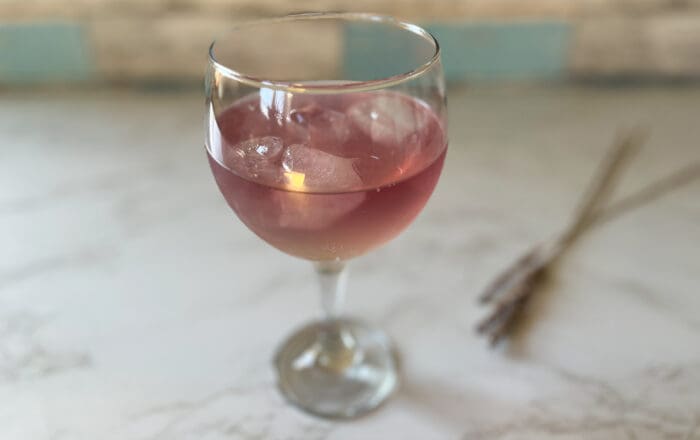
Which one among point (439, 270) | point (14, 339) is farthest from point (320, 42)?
point (14, 339)

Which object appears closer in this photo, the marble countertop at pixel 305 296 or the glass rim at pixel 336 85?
the glass rim at pixel 336 85

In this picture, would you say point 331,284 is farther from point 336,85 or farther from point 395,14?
point 395,14

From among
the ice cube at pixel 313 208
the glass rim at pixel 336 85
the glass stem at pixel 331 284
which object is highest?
the glass rim at pixel 336 85

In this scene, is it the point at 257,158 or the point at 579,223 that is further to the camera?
the point at 579,223

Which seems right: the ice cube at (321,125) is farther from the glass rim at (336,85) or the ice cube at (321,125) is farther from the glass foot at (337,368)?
the glass foot at (337,368)

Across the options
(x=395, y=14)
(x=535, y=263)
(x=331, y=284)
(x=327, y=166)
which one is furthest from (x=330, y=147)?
(x=395, y=14)

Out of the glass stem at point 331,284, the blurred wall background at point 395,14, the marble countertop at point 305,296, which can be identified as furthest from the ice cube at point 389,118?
the blurred wall background at point 395,14

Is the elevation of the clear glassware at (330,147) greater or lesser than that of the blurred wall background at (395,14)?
greater

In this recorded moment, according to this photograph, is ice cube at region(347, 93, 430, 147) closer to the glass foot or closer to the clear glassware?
the clear glassware
